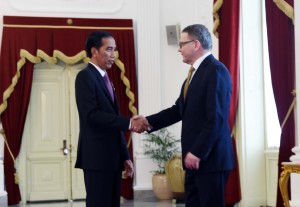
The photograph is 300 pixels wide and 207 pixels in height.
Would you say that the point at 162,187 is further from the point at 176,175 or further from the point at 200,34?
the point at 200,34

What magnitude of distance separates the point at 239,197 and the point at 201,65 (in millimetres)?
3781

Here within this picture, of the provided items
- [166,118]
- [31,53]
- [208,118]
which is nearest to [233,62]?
[166,118]

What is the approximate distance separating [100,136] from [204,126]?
0.71 meters

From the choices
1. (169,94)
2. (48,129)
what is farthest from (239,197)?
(48,129)

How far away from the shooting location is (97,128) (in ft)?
11.3

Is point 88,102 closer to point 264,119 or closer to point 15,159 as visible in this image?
point 264,119

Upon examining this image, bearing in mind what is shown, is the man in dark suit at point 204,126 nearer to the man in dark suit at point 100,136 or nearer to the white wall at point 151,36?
the man in dark suit at point 100,136

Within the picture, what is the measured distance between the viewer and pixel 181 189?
25.9ft

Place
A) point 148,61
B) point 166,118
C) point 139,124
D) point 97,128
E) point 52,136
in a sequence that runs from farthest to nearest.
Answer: point 148,61 < point 52,136 < point 166,118 < point 139,124 < point 97,128

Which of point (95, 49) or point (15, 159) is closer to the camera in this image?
point (95, 49)

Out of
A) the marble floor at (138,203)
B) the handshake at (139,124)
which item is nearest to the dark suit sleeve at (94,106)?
the handshake at (139,124)

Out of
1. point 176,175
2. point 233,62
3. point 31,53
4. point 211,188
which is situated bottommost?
point 176,175

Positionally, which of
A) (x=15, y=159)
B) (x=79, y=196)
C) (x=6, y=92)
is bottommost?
(x=79, y=196)

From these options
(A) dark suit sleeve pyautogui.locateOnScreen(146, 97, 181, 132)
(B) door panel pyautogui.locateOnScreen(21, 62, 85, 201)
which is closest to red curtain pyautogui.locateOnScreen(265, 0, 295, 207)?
(A) dark suit sleeve pyautogui.locateOnScreen(146, 97, 181, 132)
